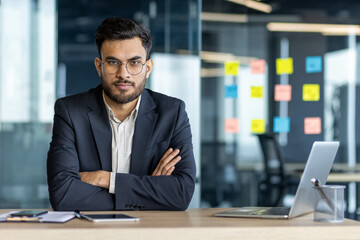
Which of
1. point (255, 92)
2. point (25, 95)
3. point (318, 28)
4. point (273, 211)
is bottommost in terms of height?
point (273, 211)

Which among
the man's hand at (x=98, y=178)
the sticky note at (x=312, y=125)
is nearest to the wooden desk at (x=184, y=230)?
the man's hand at (x=98, y=178)

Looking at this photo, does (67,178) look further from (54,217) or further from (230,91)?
(230,91)

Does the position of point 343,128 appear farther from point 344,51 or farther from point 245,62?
point 245,62

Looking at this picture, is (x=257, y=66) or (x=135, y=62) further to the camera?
(x=257, y=66)

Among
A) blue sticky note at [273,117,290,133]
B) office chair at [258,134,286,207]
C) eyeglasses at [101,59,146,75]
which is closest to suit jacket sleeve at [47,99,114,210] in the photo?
eyeglasses at [101,59,146,75]

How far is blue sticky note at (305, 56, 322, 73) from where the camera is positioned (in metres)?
6.47

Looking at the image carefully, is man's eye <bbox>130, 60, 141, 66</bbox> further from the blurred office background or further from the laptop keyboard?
the blurred office background

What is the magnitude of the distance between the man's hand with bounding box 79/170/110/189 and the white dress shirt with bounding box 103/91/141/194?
0.64 feet

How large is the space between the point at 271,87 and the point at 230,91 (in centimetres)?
49

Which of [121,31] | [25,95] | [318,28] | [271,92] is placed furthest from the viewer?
[318,28]

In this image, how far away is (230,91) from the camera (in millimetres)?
6312

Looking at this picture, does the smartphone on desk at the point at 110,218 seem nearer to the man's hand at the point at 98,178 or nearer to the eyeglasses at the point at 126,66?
the man's hand at the point at 98,178

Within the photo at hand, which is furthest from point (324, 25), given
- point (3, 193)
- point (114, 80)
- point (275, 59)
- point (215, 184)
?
point (114, 80)

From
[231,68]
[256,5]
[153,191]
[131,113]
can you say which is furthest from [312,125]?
[153,191]
